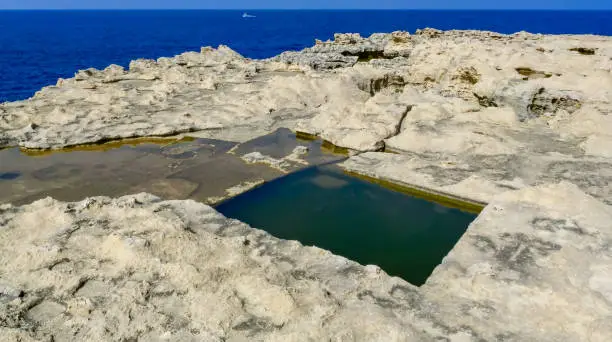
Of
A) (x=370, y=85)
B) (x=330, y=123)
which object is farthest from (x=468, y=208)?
(x=370, y=85)

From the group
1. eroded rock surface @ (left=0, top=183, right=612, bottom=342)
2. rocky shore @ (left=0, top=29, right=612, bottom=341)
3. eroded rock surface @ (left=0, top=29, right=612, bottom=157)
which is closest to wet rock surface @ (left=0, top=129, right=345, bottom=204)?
rocky shore @ (left=0, top=29, right=612, bottom=341)

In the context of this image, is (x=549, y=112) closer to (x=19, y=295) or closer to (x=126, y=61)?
(x=19, y=295)

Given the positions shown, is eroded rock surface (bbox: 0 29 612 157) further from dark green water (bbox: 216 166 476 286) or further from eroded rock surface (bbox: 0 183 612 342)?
eroded rock surface (bbox: 0 183 612 342)

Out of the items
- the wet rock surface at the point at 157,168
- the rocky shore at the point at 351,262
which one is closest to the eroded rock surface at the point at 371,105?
the rocky shore at the point at 351,262

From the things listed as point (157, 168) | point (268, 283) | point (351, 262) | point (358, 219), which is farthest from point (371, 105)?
point (268, 283)

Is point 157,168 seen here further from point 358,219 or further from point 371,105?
point 371,105

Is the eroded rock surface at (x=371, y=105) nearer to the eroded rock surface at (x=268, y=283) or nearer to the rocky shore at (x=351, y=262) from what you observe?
the rocky shore at (x=351, y=262)
